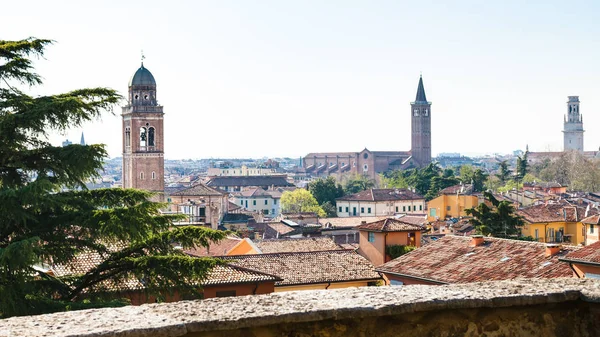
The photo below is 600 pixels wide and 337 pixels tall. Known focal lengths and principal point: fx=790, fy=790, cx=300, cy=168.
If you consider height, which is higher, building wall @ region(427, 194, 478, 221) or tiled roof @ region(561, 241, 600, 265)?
tiled roof @ region(561, 241, 600, 265)

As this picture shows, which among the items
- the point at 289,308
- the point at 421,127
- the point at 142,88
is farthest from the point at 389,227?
the point at 421,127

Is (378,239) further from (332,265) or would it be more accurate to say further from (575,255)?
(575,255)

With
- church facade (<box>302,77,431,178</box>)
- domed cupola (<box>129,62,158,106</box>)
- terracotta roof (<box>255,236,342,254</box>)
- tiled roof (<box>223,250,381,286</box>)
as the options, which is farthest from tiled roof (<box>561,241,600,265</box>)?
church facade (<box>302,77,431,178</box>)

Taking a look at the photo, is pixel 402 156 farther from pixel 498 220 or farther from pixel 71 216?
pixel 71 216

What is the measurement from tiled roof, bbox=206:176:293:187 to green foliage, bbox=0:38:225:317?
350 ft

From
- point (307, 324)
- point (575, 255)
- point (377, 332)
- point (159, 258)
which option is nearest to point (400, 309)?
point (377, 332)

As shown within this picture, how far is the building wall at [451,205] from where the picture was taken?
59.2 meters

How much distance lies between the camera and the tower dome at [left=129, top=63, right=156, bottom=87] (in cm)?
6838

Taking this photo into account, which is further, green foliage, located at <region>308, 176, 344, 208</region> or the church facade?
the church facade

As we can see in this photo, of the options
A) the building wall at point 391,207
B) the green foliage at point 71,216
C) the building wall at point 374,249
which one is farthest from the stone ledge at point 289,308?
the building wall at point 391,207

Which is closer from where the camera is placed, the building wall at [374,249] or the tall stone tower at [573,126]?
the building wall at [374,249]

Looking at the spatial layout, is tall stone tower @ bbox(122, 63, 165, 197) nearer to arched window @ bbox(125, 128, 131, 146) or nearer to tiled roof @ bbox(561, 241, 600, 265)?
arched window @ bbox(125, 128, 131, 146)

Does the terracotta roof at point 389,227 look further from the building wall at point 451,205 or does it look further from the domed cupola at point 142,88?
the domed cupola at point 142,88

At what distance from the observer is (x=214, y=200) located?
6788 cm
